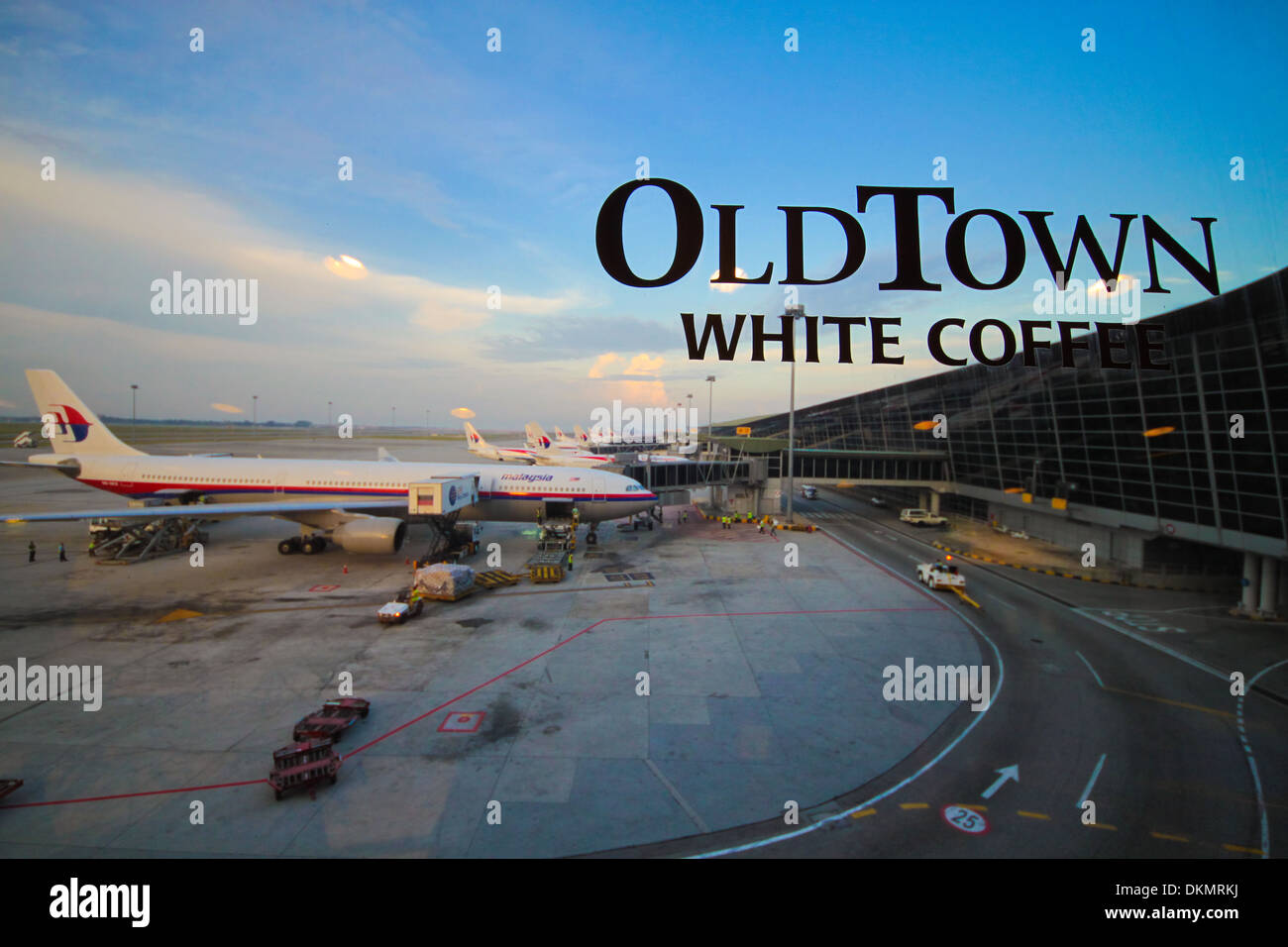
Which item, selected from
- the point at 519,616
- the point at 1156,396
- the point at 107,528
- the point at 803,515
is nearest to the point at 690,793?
the point at 519,616

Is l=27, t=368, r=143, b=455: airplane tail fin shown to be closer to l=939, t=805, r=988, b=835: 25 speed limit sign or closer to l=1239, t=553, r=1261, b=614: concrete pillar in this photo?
l=939, t=805, r=988, b=835: 25 speed limit sign

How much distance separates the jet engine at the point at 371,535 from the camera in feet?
97.7

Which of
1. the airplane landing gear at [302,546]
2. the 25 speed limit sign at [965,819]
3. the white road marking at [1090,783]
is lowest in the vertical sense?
the white road marking at [1090,783]

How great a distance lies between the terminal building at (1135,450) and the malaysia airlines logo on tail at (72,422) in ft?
158

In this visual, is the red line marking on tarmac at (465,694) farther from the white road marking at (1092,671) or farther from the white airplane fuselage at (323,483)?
the white airplane fuselage at (323,483)

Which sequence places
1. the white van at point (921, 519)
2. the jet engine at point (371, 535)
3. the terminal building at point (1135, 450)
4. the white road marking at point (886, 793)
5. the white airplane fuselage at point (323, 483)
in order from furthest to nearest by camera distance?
the white van at point (921, 519), the white airplane fuselage at point (323, 483), the jet engine at point (371, 535), the terminal building at point (1135, 450), the white road marking at point (886, 793)

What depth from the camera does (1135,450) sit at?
102 feet

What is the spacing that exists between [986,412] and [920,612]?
25896mm

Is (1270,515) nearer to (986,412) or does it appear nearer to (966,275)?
(986,412)

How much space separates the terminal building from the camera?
22938mm

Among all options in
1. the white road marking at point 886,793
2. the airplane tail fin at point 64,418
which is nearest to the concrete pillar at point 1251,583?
the white road marking at point 886,793

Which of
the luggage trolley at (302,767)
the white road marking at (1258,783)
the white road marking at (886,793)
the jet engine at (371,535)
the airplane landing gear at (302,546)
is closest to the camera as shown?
the white road marking at (886,793)

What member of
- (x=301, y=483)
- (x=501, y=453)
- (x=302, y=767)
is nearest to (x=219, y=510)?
(x=301, y=483)
